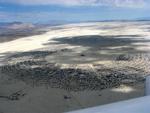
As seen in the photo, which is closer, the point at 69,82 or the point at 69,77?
the point at 69,82

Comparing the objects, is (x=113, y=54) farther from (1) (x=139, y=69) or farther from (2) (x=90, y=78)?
(2) (x=90, y=78)

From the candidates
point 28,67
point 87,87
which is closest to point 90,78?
point 87,87

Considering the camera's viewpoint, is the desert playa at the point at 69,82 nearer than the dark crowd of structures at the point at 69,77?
Yes

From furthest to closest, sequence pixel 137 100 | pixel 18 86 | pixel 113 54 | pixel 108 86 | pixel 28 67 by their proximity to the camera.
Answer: pixel 113 54 < pixel 28 67 < pixel 18 86 < pixel 108 86 < pixel 137 100

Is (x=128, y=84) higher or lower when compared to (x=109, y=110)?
lower

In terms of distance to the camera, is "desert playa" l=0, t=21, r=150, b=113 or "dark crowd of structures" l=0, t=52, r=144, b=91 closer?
"desert playa" l=0, t=21, r=150, b=113

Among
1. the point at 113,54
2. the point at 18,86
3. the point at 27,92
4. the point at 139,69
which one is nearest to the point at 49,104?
the point at 27,92

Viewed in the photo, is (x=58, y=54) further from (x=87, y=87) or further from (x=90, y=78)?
(x=87, y=87)

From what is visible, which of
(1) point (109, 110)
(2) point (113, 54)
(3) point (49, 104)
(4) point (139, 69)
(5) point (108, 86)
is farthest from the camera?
(2) point (113, 54)

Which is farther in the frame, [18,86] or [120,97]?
[18,86]
